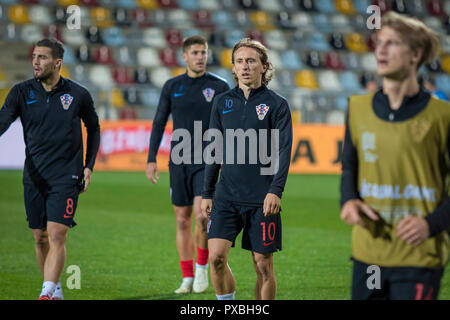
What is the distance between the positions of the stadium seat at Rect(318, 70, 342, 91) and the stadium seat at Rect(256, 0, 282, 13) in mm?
3105

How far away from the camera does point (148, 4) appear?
25.3 m

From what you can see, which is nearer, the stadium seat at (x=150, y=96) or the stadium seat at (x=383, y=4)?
the stadium seat at (x=150, y=96)

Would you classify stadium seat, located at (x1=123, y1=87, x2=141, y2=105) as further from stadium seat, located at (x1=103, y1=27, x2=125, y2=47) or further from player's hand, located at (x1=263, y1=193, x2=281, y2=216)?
player's hand, located at (x1=263, y1=193, x2=281, y2=216)

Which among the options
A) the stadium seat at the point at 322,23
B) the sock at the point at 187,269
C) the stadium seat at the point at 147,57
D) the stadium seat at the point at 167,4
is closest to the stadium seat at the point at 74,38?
the stadium seat at the point at 147,57

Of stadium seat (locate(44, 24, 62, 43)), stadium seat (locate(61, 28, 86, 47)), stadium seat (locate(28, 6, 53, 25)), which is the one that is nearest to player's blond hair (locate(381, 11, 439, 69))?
stadium seat (locate(44, 24, 62, 43))

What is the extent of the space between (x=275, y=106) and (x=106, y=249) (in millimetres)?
4650

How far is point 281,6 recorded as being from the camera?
27.4 m

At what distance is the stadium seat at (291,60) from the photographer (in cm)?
2528

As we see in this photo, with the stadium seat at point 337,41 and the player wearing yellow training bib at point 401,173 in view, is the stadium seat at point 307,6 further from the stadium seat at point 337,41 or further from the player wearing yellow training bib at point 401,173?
the player wearing yellow training bib at point 401,173

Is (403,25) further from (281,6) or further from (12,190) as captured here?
(281,6)

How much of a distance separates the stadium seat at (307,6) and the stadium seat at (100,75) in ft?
27.7

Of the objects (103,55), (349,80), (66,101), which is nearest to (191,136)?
(66,101)

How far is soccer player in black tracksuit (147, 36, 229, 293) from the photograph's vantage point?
719 cm
